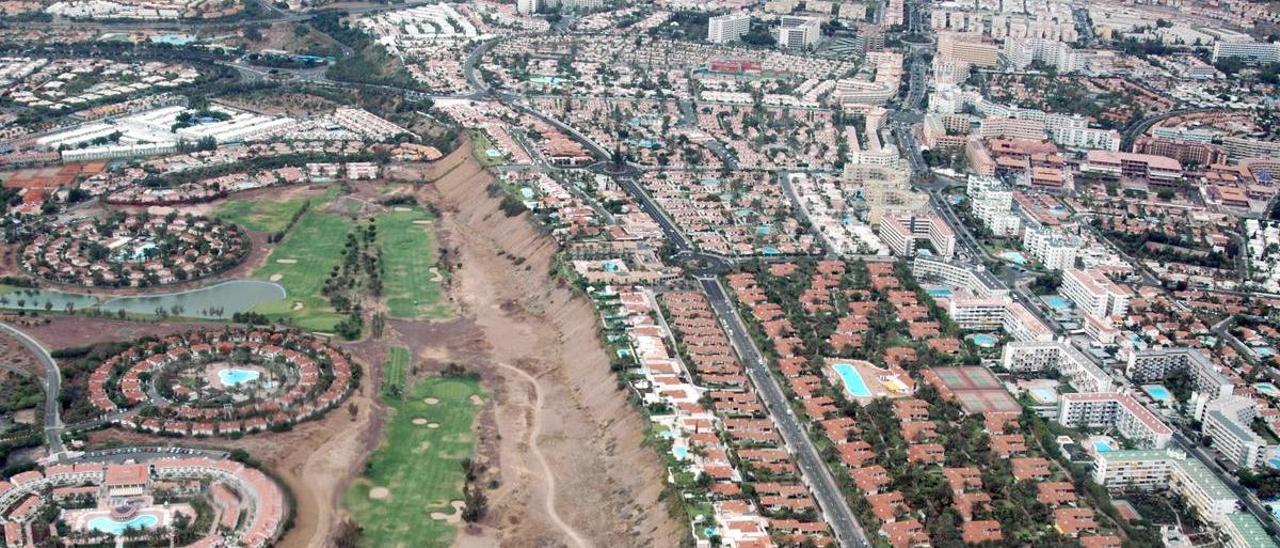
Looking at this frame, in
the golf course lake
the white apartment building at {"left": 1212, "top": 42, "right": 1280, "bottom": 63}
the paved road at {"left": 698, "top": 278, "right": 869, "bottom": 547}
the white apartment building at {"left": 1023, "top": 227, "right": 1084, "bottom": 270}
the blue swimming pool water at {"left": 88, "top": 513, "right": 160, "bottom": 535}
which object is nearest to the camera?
the blue swimming pool water at {"left": 88, "top": 513, "right": 160, "bottom": 535}

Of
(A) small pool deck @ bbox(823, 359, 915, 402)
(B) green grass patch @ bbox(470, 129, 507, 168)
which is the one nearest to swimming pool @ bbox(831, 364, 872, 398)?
(A) small pool deck @ bbox(823, 359, 915, 402)

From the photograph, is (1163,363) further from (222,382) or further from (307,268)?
(307,268)

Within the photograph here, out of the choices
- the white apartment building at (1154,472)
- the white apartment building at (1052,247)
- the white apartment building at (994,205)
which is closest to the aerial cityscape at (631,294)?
the white apartment building at (1154,472)

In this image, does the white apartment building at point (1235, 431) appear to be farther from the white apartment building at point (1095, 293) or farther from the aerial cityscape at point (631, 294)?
the white apartment building at point (1095, 293)

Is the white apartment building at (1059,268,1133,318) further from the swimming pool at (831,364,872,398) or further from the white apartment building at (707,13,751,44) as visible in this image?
the white apartment building at (707,13,751,44)

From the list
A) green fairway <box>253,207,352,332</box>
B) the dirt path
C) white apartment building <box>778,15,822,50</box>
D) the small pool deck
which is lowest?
the dirt path

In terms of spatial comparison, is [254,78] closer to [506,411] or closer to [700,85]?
[700,85]
